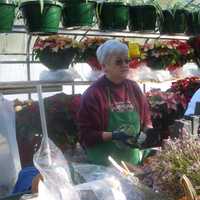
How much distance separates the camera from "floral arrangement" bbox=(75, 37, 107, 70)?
3.98 m

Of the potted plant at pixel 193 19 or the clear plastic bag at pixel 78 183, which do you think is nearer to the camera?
the clear plastic bag at pixel 78 183

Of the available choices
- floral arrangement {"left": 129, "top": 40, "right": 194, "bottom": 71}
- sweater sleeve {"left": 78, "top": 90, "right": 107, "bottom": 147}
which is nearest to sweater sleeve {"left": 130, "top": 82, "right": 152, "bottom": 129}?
sweater sleeve {"left": 78, "top": 90, "right": 107, "bottom": 147}

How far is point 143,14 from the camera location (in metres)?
4.03

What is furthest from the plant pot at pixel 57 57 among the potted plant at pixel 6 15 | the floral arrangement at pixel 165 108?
the floral arrangement at pixel 165 108

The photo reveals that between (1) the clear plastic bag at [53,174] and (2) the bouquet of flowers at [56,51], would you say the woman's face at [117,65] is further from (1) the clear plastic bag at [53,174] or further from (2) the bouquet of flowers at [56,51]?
(2) the bouquet of flowers at [56,51]

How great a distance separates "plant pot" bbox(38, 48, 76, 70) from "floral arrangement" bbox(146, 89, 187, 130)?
873 millimetres

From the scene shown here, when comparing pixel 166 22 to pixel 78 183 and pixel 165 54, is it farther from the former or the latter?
pixel 78 183

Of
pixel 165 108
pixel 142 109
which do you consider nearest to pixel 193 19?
pixel 165 108

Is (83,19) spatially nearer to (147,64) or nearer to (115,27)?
(115,27)

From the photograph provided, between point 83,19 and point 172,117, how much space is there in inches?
48.4

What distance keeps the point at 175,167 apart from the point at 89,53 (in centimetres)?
274

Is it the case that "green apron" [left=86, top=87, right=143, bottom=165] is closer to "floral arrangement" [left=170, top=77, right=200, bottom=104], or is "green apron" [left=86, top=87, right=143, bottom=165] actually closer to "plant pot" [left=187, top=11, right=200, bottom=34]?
"floral arrangement" [left=170, top=77, right=200, bottom=104]

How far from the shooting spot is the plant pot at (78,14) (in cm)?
370

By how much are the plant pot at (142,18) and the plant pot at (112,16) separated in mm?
133
